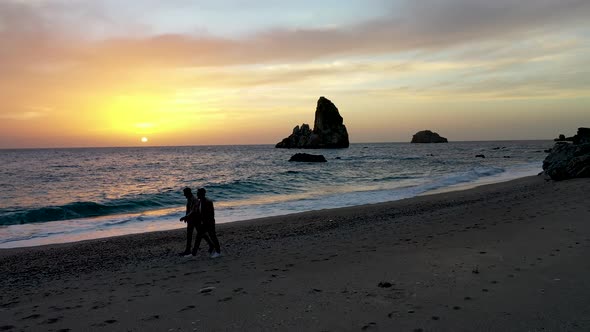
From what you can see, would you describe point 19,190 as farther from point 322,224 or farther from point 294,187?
point 322,224

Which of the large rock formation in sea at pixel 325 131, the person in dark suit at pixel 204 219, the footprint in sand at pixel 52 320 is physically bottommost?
the footprint in sand at pixel 52 320

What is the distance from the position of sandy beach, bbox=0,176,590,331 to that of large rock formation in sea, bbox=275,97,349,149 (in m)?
124

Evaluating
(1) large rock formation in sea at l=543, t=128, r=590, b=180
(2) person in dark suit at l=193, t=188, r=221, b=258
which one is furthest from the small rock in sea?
(2) person in dark suit at l=193, t=188, r=221, b=258

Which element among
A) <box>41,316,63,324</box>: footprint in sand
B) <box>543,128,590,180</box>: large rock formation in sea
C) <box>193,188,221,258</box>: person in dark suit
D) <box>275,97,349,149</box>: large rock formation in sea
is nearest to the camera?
<box>41,316,63,324</box>: footprint in sand

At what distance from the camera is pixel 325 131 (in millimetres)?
135500

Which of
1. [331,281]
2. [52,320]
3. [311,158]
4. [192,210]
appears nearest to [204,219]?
[192,210]

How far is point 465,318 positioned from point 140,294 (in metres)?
5.29

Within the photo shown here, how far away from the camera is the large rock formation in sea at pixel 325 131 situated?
444ft

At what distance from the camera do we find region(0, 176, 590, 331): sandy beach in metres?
5.29

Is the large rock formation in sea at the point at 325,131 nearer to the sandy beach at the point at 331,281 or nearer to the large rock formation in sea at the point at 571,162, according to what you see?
the large rock formation in sea at the point at 571,162

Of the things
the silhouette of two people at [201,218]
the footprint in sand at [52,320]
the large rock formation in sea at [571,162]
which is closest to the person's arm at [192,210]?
the silhouette of two people at [201,218]

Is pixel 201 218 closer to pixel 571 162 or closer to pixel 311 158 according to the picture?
pixel 571 162

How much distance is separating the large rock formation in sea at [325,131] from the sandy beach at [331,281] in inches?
4874

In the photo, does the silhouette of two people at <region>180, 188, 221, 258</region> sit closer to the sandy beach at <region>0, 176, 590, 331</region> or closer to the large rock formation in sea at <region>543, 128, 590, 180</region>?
the sandy beach at <region>0, 176, 590, 331</region>
